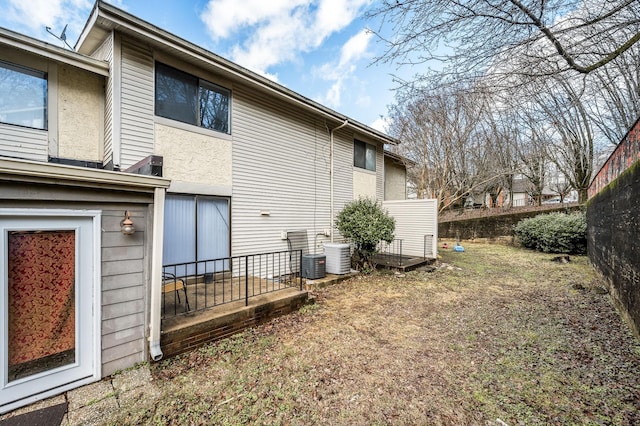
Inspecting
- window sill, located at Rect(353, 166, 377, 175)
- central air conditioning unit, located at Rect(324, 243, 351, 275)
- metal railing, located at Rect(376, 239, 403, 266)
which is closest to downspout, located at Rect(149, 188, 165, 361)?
central air conditioning unit, located at Rect(324, 243, 351, 275)

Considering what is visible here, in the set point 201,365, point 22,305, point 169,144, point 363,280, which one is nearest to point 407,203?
point 363,280

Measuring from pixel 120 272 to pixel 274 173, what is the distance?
15.4 ft

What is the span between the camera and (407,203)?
10414 millimetres

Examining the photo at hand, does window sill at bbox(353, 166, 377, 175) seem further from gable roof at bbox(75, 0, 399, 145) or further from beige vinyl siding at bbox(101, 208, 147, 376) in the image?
beige vinyl siding at bbox(101, 208, 147, 376)

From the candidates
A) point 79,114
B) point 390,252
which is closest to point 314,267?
point 390,252

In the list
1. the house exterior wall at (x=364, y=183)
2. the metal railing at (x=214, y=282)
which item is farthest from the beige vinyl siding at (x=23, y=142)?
the house exterior wall at (x=364, y=183)

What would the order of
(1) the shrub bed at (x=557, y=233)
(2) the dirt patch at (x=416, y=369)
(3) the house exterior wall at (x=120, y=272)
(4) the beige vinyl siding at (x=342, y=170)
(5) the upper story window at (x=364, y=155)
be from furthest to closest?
(1) the shrub bed at (x=557, y=233), (5) the upper story window at (x=364, y=155), (4) the beige vinyl siding at (x=342, y=170), (3) the house exterior wall at (x=120, y=272), (2) the dirt patch at (x=416, y=369)

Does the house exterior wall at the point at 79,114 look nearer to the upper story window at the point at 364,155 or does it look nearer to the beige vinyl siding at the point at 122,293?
the beige vinyl siding at the point at 122,293

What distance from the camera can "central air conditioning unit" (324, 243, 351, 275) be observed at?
7.57m

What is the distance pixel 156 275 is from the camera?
10.2 ft

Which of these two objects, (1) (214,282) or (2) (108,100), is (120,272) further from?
(2) (108,100)

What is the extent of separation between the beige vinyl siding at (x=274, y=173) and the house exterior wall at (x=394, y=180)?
15.7 feet

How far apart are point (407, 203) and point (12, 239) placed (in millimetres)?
10191

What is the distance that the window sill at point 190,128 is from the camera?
519 centimetres
